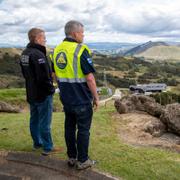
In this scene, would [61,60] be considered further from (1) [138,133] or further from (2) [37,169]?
(1) [138,133]

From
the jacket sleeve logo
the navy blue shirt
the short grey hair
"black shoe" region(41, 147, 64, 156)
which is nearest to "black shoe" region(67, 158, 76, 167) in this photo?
"black shoe" region(41, 147, 64, 156)

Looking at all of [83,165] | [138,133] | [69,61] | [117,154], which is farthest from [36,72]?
[138,133]

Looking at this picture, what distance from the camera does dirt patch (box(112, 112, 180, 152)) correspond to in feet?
27.0

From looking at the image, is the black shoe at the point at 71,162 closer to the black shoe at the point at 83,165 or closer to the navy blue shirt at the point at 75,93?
the black shoe at the point at 83,165

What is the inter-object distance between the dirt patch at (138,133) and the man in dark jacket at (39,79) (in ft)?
8.20

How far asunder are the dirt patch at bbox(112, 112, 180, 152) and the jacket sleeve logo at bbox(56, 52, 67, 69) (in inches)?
132

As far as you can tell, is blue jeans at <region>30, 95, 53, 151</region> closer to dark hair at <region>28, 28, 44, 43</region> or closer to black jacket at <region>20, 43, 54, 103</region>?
black jacket at <region>20, 43, 54, 103</region>

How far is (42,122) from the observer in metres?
6.25

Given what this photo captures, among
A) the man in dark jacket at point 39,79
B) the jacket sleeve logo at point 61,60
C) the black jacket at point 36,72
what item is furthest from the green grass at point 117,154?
the jacket sleeve logo at point 61,60

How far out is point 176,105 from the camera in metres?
10.0

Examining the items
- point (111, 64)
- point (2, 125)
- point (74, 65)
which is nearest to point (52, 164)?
point (74, 65)

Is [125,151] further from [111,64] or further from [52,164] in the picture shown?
[111,64]

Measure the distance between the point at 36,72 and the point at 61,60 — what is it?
76 cm

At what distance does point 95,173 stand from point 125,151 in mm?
1356
